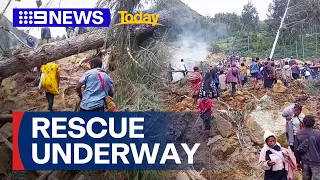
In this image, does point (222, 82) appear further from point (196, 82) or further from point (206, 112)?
point (206, 112)

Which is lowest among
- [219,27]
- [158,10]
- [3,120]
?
[3,120]

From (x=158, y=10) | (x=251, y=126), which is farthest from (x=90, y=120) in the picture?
(x=251, y=126)

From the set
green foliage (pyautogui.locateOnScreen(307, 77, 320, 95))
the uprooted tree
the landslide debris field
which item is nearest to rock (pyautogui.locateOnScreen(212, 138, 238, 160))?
the landslide debris field

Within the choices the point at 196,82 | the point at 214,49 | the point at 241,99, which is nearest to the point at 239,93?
the point at 241,99

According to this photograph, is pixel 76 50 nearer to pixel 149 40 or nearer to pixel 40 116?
pixel 149 40

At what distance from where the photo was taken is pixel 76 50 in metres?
6.50

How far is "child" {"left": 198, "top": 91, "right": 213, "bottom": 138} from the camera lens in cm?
687

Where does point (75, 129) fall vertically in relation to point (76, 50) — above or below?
below

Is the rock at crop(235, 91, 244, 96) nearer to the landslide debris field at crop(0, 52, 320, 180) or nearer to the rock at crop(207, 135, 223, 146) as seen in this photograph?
the landslide debris field at crop(0, 52, 320, 180)

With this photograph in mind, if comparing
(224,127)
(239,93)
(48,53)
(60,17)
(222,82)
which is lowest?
(224,127)

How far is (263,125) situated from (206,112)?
1081mm

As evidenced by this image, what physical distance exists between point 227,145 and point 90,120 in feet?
9.57

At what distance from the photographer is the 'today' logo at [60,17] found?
5.64 meters

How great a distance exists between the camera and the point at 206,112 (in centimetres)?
686
